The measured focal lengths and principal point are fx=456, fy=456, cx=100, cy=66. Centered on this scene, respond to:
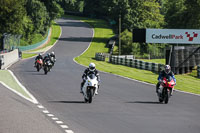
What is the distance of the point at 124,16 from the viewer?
9088cm

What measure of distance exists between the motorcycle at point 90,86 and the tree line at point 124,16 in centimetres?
5949

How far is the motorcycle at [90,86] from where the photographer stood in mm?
17078

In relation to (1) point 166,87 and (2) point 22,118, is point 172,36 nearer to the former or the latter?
(1) point 166,87

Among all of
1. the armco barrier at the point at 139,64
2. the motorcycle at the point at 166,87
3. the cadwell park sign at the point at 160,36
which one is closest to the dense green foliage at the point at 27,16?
the armco barrier at the point at 139,64

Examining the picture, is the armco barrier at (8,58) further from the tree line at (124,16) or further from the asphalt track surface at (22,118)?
the asphalt track surface at (22,118)

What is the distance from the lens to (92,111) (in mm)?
14914

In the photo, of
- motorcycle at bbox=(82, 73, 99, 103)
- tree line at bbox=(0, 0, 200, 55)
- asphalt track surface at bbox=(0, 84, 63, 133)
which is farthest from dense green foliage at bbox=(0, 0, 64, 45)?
asphalt track surface at bbox=(0, 84, 63, 133)

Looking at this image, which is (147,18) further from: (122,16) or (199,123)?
(199,123)

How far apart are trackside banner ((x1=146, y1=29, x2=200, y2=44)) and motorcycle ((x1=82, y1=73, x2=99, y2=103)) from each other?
27841 millimetres

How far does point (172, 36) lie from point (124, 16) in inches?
1810

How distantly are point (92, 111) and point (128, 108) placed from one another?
5.28 ft

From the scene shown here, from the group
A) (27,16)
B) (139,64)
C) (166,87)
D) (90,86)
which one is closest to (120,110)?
(90,86)

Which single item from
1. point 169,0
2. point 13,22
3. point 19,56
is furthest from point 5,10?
point 169,0

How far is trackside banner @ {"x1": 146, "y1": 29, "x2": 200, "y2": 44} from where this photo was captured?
4475cm
